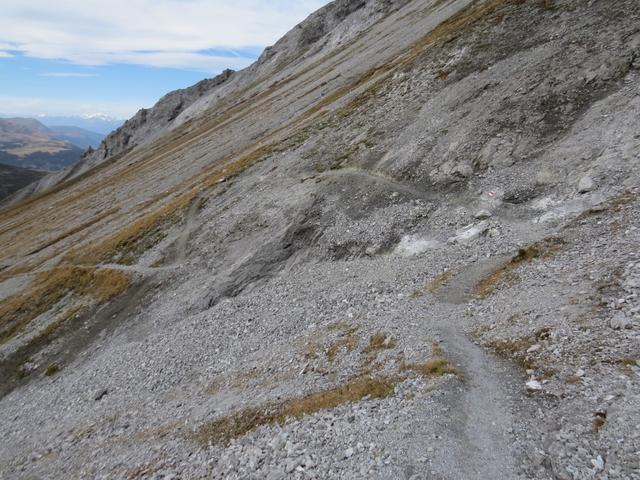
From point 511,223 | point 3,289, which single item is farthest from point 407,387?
point 3,289

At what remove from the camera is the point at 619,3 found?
125 feet

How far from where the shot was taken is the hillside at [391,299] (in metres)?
15.9

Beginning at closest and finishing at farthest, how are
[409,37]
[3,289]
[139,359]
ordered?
1. [139,359]
2. [3,289]
3. [409,37]

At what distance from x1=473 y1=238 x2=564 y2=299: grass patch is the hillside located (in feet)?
0.64

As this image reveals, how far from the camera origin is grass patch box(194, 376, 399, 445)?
63.0 ft

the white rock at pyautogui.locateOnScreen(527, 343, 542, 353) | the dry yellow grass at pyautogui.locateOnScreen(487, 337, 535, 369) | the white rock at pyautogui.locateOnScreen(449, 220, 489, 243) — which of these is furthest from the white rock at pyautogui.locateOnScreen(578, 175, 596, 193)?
the white rock at pyautogui.locateOnScreen(527, 343, 542, 353)

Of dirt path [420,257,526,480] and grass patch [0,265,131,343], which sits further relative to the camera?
grass patch [0,265,131,343]

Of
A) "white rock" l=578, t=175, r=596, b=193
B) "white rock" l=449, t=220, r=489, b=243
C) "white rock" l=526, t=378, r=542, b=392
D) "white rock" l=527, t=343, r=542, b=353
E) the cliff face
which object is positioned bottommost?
"white rock" l=526, t=378, r=542, b=392

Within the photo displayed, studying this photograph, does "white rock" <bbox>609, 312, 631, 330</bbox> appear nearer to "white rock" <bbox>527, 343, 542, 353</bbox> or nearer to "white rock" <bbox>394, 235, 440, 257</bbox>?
"white rock" <bbox>527, 343, 542, 353</bbox>

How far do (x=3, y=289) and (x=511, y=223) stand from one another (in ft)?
232

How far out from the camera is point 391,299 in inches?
1069

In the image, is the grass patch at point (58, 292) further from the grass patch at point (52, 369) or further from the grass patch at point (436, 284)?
the grass patch at point (436, 284)

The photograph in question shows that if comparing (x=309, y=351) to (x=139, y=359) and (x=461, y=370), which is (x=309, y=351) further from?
(x=139, y=359)

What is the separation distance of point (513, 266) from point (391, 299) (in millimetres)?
7641
